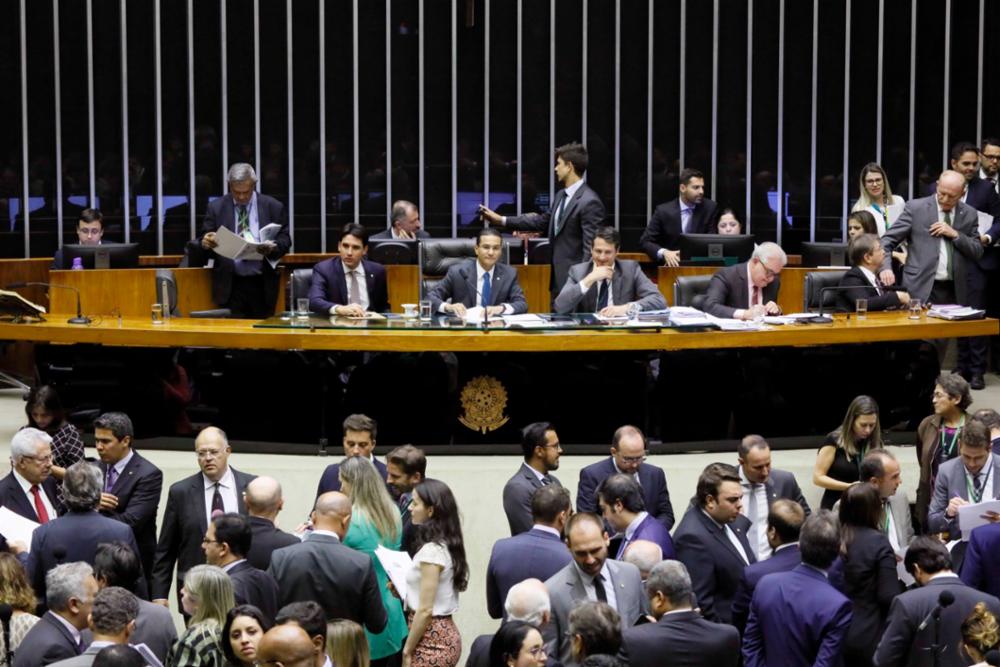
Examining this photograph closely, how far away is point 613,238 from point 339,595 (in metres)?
3.83

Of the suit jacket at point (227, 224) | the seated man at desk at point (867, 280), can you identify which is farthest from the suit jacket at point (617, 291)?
the suit jacket at point (227, 224)

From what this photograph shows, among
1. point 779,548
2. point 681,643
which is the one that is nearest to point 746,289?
point 779,548

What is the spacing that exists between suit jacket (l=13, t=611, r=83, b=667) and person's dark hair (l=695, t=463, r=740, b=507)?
7.57ft

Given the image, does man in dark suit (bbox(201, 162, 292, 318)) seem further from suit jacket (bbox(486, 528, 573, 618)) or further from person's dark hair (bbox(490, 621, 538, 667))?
person's dark hair (bbox(490, 621, 538, 667))

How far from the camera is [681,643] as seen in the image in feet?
16.9

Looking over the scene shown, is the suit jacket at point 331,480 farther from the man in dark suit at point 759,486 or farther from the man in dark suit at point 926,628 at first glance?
the man in dark suit at point 926,628

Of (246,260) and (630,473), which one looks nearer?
(630,473)

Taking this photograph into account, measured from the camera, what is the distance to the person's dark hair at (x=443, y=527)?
5.74 metres

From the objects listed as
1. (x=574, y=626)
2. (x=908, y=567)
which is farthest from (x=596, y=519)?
(x=908, y=567)

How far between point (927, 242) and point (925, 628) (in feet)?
16.4

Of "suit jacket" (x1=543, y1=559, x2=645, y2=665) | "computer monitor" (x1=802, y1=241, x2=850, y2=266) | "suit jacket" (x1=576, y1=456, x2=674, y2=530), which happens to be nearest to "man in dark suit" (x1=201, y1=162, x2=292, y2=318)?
"computer monitor" (x1=802, y1=241, x2=850, y2=266)

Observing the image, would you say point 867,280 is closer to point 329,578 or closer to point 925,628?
point 925,628

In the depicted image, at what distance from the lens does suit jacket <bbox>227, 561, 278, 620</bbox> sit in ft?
17.5

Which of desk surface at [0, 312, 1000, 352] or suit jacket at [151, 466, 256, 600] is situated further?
desk surface at [0, 312, 1000, 352]
